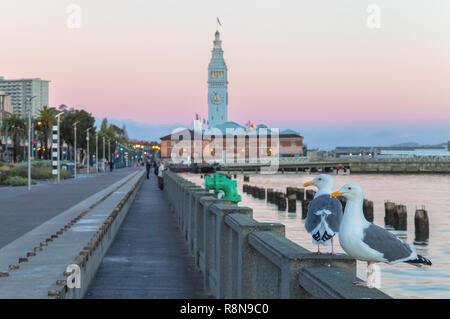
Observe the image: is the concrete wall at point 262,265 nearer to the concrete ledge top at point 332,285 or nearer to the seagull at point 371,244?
the concrete ledge top at point 332,285

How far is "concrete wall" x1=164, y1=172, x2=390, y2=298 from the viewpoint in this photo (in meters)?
4.62

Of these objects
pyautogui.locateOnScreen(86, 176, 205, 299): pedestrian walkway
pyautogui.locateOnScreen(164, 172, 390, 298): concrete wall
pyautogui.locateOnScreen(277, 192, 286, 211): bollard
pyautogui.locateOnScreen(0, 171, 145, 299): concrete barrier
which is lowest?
pyautogui.locateOnScreen(277, 192, 286, 211): bollard

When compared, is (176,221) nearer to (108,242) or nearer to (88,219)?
(88,219)

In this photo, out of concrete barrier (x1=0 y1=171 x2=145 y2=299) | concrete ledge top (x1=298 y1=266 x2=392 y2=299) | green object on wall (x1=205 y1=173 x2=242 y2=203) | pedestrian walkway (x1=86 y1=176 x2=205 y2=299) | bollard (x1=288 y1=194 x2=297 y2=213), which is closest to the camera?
concrete ledge top (x1=298 y1=266 x2=392 y2=299)

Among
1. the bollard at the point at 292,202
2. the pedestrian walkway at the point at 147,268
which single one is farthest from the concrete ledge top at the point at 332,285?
the bollard at the point at 292,202

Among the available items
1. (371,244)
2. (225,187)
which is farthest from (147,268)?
(371,244)

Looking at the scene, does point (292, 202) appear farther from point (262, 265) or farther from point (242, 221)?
point (262, 265)

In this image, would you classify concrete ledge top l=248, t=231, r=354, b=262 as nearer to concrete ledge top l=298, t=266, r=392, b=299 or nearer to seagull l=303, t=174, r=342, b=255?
concrete ledge top l=298, t=266, r=392, b=299

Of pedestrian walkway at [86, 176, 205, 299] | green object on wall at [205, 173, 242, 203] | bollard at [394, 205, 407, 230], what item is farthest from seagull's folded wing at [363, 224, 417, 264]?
bollard at [394, 205, 407, 230]

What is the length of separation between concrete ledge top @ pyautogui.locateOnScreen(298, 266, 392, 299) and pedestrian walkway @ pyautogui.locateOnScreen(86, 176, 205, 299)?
22.2 ft

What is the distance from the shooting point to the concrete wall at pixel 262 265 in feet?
15.1

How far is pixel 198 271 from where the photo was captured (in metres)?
13.8
